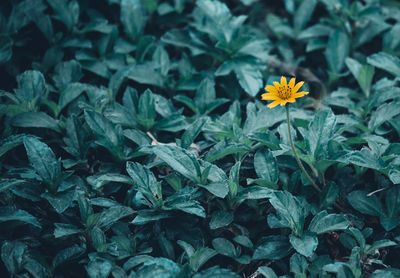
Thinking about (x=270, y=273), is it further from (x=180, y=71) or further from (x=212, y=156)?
(x=180, y=71)

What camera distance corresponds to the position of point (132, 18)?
260 centimetres

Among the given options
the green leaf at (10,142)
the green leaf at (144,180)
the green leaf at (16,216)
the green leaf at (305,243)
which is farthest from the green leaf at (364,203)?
the green leaf at (10,142)

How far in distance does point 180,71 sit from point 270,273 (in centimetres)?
131

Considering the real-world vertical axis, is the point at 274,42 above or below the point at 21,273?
above

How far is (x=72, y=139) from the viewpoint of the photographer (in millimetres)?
2055

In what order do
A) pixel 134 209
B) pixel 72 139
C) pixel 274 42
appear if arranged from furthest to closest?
pixel 274 42
pixel 72 139
pixel 134 209

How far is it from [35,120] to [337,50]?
174 cm

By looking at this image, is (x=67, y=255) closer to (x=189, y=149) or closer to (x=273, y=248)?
(x=189, y=149)

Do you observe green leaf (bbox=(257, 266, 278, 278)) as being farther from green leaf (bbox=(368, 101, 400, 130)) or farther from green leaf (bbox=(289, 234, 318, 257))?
green leaf (bbox=(368, 101, 400, 130))

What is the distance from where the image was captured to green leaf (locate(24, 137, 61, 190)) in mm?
1823

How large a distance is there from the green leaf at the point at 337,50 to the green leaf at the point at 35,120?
5.23 feet

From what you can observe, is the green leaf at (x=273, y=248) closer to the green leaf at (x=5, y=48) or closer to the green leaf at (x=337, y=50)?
the green leaf at (x=337, y=50)

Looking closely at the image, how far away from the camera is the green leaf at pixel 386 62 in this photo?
2.29m

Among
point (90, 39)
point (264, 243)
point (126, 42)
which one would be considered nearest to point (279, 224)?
point (264, 243)
